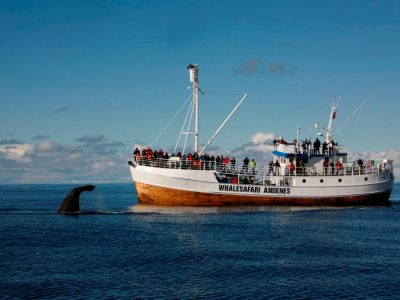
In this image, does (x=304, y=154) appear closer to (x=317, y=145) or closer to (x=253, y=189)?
(x=317, y=145)

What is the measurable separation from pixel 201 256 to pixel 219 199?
2782cm

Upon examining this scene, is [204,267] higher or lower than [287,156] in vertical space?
lower

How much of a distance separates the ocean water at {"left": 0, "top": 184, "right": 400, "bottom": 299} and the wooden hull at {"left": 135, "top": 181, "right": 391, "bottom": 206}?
6.27 metres

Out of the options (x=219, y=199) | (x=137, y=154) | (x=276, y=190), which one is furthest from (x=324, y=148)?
(x=137, y=154)

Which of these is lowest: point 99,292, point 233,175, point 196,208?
point 99,292

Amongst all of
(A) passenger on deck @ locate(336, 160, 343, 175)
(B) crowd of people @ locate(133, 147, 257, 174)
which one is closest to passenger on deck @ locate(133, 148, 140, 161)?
(B) crowd of people @ locate(133, 147, 257, 174)

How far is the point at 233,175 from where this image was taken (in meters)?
63.8

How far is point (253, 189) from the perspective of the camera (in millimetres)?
63125

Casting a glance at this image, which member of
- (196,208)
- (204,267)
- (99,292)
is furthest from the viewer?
(196,208)

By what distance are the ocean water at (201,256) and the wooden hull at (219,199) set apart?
6.27m

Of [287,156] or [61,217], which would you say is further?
[287,156]

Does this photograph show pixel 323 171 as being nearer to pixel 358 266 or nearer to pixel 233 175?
pixel 233 175

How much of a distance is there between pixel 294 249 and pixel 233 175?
2716 centimetres

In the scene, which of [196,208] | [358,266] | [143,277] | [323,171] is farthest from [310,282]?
[323,171]
